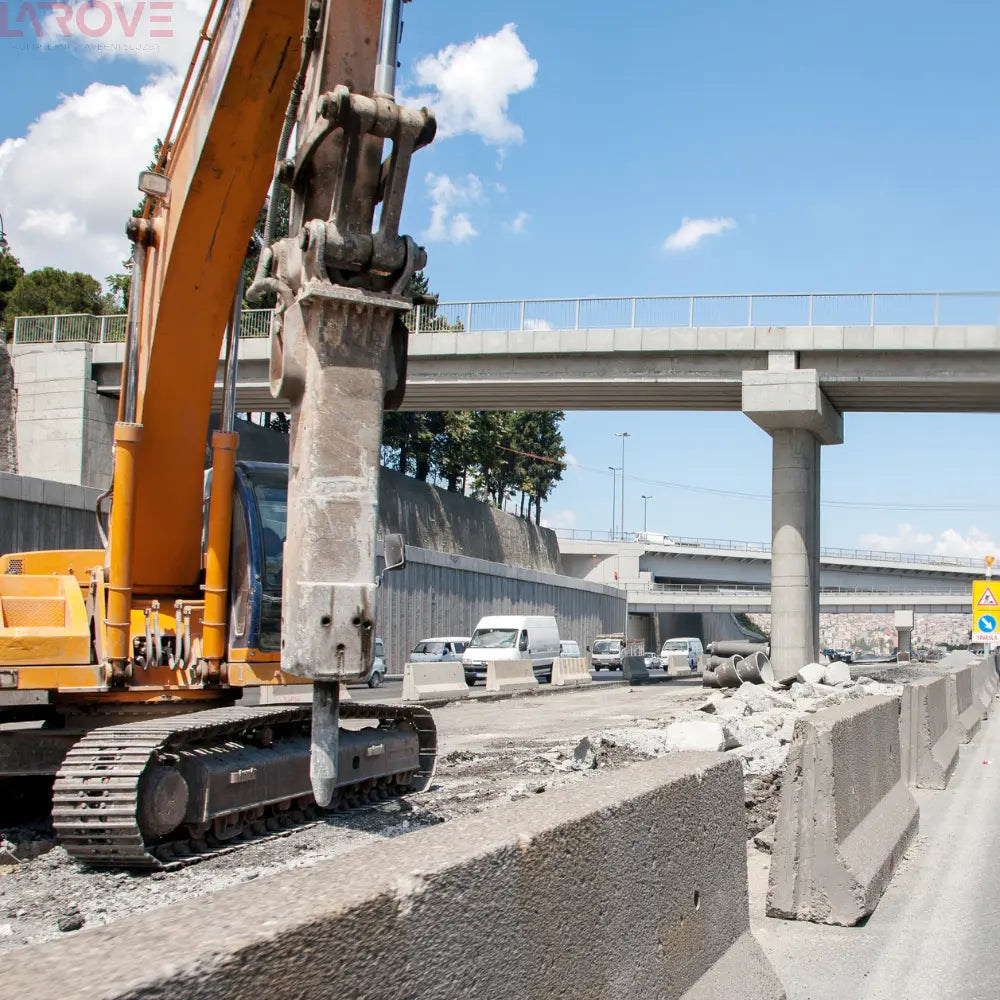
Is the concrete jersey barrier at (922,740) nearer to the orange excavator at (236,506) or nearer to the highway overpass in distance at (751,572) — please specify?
the orange excavator at (236,506)

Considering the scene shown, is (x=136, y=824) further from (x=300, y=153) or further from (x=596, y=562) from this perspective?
(x=596, y=562)

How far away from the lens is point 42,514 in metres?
27.5

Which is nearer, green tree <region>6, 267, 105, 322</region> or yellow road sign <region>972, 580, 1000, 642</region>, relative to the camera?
yellow road sign <region>972, 580, 1000, 642</region>

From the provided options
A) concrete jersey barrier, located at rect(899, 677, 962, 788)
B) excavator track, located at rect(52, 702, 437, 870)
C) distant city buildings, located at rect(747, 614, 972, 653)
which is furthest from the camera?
distant city buildings, located at rect(747, 614, 972, 653)

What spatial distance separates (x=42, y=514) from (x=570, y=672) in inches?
699

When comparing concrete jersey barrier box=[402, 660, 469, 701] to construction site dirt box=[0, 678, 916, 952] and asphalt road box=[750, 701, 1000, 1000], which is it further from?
asphalt road box=[750, 701, 1000, 1000]

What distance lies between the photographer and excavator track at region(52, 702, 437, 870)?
7.27 m

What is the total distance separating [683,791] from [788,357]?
30073 mm

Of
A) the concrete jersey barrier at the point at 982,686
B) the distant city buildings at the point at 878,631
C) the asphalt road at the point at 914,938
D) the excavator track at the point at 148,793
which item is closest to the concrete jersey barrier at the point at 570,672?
the concrete jersey barrier at the point at 982,686

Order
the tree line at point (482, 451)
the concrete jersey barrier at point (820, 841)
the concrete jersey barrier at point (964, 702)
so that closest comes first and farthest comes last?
the concrete jersey barrier at point (820, 841) < the concrete jersey barrier at point (964, 702) < the tree line at point (482, 451)

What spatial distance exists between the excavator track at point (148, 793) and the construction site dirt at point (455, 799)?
0.18m

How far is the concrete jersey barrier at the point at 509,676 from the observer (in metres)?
32.0

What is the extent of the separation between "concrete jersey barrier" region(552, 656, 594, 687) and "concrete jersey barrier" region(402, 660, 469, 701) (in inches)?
304

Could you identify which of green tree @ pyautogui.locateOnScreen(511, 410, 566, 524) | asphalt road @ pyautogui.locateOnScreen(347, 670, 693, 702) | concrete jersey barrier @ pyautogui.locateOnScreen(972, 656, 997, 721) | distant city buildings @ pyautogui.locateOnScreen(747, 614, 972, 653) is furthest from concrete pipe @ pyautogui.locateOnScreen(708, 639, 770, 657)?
distant city buildings @ pyautogui.locateOnScreen(747, 614, 972, 653)
